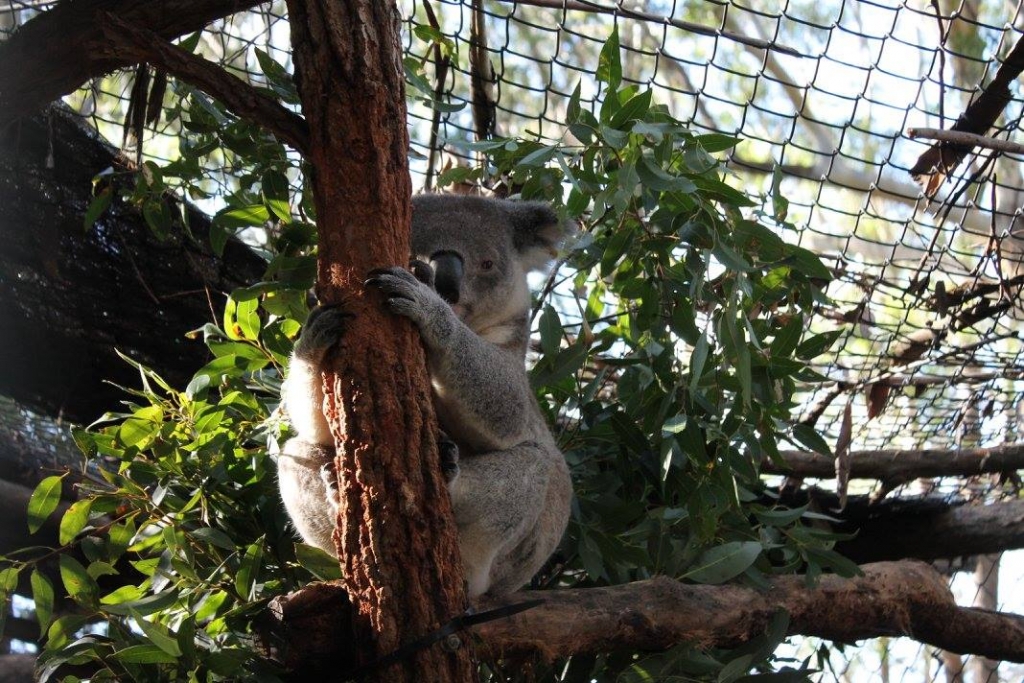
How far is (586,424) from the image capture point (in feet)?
10.8

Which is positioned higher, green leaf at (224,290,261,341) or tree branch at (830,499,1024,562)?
green leaf at (224,290,261,341)

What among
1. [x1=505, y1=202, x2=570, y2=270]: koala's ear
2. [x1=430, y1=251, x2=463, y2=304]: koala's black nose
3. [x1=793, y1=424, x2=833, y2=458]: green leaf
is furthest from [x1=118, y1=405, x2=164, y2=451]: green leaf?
[x1=793, y1=424, x2=833, y2=458]: green leaf

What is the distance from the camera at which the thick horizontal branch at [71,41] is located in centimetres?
237

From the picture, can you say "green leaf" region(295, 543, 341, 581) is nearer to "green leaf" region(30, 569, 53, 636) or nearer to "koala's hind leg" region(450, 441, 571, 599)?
"koala's hind leg" region(450, 441, 571, 599)

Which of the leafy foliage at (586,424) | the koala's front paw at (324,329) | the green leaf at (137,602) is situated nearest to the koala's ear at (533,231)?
the leafy foliage at (586,424)

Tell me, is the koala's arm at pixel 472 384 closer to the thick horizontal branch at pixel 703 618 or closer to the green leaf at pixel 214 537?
the thick horizontal branch at pixel 703 618

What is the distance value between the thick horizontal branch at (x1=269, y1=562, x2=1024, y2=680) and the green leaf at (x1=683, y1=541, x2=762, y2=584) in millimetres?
67

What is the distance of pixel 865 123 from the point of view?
666 centimetres

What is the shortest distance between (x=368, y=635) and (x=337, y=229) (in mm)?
815

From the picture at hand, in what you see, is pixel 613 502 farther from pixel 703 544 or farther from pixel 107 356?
pixel 107 356

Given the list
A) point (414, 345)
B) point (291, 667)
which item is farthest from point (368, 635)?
point (414, 345)

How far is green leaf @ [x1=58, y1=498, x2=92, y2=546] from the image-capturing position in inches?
94.8

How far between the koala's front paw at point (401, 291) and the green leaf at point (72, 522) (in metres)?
1.03

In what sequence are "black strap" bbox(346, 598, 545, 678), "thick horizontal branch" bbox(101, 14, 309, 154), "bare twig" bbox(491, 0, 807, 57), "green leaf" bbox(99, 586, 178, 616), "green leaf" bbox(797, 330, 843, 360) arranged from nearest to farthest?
"black strap" bbox(346, 598, 545, 678)
"thick horizontal branch" bbox(101, 14, 309, 154)
"green leaf" bbox(99, 586, 178, 616)
"bare twig" bbox(491, 0, 807, 57)
"green leaf" bbox(797, 330, 843, 360)
